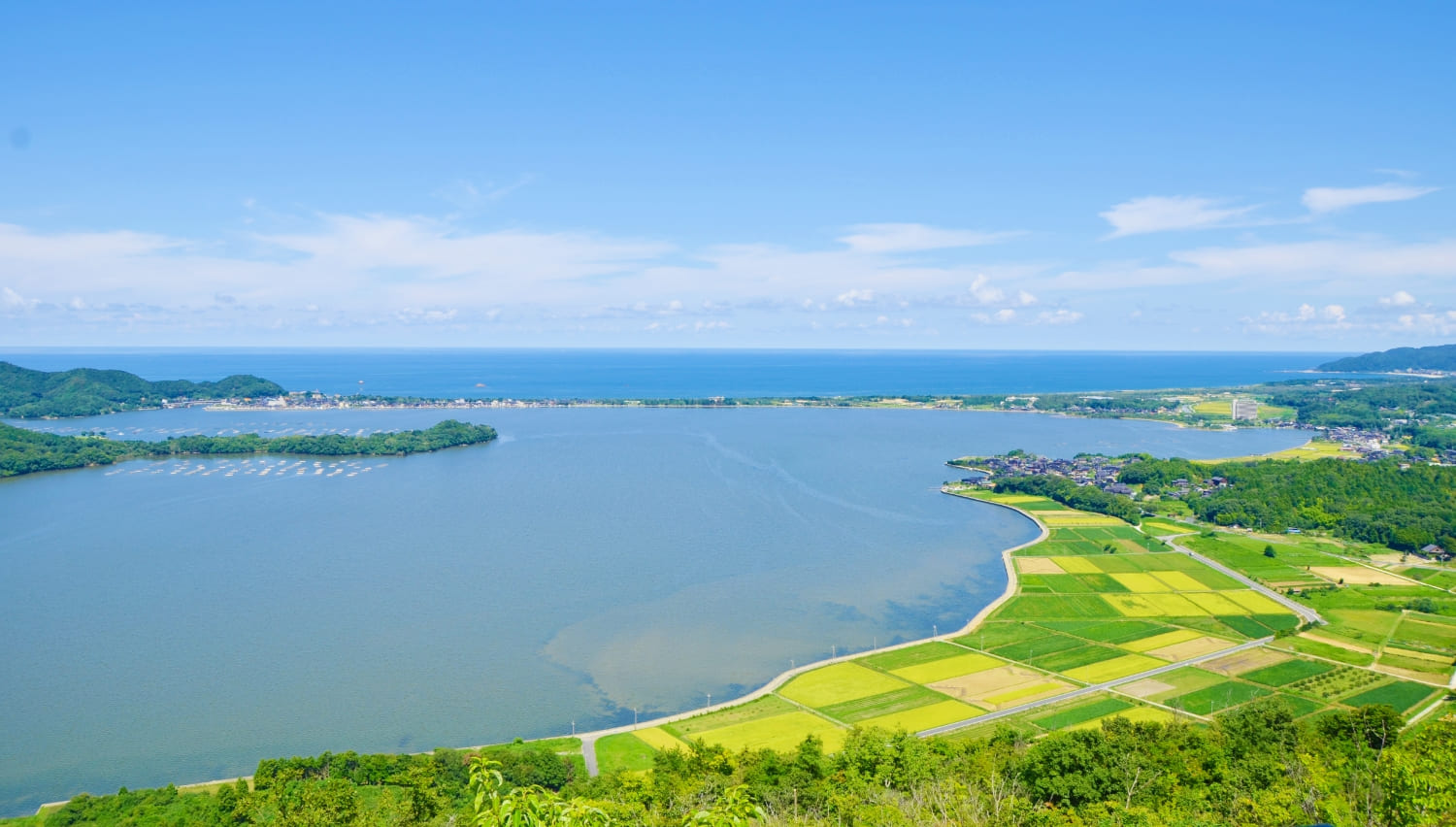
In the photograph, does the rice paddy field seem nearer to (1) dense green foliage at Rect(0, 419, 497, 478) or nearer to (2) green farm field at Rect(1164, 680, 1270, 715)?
(2) green farm field at Rect(1164, 680, 1270, 715)

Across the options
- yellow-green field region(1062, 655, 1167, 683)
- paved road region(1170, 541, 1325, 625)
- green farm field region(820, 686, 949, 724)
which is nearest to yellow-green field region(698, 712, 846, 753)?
green farm field region(820, 686, 949, 724)

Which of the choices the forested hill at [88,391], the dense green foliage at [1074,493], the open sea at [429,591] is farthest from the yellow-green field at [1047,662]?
the forested hill at [88,391]

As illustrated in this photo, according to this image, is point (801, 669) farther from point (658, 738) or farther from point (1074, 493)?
point (1074, 493)

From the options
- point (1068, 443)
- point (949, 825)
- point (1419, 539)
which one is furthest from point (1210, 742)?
point (1068, 443)

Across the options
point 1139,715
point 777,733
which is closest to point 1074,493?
point 1139,715

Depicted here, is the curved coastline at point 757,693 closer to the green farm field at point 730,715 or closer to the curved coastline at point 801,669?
the curved coastline at point 801,669

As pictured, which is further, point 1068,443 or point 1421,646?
point 1068,443

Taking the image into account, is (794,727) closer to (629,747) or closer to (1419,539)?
(629,747)
